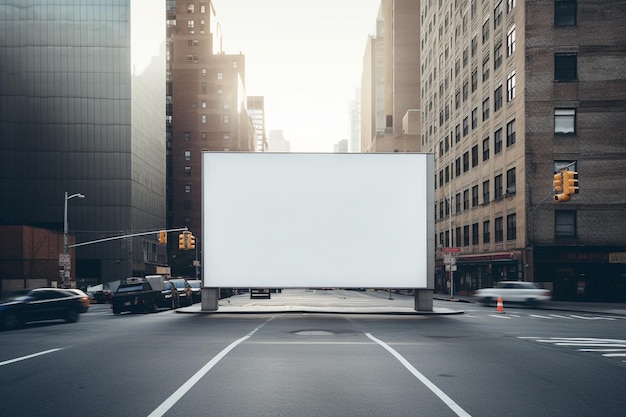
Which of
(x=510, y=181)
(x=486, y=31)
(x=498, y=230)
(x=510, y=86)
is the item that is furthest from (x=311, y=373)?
(x=486, y=31)

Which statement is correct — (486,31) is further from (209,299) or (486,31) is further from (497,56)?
(209,299)

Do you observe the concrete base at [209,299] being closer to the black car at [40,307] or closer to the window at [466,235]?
the black car at [40,307]

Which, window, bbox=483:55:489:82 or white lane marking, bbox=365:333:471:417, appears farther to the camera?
window, bbox=483:55:489:82

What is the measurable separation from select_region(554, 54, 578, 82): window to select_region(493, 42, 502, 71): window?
7555 mm

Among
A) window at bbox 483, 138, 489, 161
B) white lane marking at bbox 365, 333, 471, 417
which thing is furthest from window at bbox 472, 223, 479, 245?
white lane marking at bbox 365, 333, 471, 417

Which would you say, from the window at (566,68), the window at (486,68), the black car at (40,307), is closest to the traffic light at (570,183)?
the black car at (40,307)

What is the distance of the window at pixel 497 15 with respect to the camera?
52500 millimetres

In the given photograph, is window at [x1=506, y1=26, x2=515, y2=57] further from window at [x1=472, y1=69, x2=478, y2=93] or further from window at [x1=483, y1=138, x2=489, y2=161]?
window at [x1=472, y1=69, x2=478, y2=93]

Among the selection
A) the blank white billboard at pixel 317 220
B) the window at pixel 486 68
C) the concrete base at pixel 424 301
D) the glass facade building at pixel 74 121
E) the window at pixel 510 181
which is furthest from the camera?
the glass facade building at pixel 74 121

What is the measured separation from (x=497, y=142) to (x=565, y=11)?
11.9m

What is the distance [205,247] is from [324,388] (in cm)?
1861

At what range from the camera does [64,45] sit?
7662 cm

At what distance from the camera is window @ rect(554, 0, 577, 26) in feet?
149

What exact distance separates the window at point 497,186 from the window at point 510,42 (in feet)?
33.2
